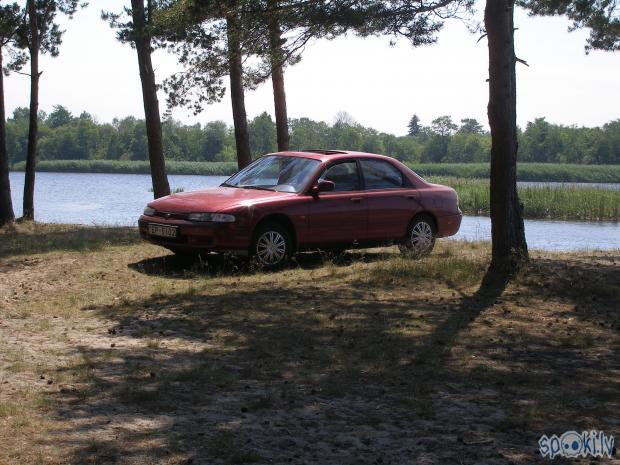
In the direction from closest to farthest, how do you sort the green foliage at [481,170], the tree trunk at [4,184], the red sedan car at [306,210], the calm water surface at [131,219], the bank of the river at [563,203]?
the red sedan car at [306,210] < the tree trunk at [4,184] < the calm water surface at [131,219] < the bank of the river at [563,203] < the green foliage at [481,170]

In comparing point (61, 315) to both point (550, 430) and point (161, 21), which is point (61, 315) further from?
point (161, 21)

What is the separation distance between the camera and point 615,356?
7.29 metres

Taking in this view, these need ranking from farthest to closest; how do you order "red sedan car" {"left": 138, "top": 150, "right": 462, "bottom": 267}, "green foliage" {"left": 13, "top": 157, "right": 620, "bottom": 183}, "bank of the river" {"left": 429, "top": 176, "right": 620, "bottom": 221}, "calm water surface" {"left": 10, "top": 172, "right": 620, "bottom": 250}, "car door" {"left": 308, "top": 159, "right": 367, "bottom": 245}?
"green foliage" {"left": 13, "top": 157, "right": 620, "bottom": 183} < "bank of the river" {"left": 429, "top": 176, "right": 620, "bottom": 221} < "calm water surface" {"left": 10, "top": 172, "right": 620, "bottom": 250} < "car door" {"left": 308, "top": 159, "right": 367, "bottom": 245} < "red sedan car" {"left": 138, "top": 150, "right": 462, "bottom": 267}

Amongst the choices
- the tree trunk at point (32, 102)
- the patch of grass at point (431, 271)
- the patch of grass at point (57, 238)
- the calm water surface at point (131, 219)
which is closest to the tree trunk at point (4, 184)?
the patch of grass at point (57, 238)

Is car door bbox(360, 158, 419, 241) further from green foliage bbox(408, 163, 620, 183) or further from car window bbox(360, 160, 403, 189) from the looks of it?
green foliage bbox(408, 163, 620, 183)

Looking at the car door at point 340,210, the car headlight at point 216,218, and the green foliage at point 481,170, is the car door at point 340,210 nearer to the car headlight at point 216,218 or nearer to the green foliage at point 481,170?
the car headlight at point 216,218

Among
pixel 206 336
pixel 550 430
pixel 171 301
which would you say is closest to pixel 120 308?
pixel 171 301

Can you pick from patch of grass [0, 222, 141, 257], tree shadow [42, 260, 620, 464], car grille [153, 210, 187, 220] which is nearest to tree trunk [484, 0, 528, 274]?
tree shadow [42, 260, 620, 464]

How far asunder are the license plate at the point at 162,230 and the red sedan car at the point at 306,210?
0.04 feet

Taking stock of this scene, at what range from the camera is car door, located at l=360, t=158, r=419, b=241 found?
12.8m

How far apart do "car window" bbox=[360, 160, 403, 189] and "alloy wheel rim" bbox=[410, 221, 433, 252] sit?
696mm

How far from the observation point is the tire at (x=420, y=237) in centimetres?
1325

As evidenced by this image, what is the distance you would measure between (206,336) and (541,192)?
27.8m

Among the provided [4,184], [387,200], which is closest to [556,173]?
[4,184]
